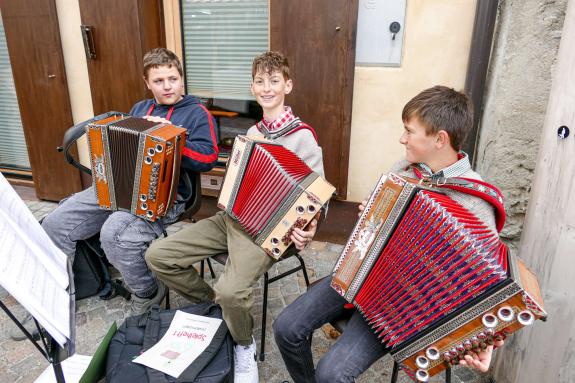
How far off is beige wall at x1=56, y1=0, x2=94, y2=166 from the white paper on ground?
8.57 ft

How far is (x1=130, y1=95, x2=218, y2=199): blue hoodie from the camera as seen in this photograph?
228cm

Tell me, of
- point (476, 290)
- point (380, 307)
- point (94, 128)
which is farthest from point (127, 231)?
point (476, 290)

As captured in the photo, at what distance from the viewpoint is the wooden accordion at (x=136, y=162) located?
6.84ft

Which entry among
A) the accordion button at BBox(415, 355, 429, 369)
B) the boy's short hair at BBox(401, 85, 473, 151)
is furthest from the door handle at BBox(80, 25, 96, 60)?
the accordion button at BBox(415, 355, 429, 369)

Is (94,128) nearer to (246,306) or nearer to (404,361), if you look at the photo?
(246,306)

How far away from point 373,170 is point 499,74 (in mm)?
1099

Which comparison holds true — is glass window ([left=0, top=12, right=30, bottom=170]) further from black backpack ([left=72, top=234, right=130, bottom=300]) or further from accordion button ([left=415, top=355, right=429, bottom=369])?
accordion button ([left=415, top=355, right=429, bottom=369])

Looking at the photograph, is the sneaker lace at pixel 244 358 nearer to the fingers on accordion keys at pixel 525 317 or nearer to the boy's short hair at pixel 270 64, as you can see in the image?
the fingers on accordion keys at pixel 525 317

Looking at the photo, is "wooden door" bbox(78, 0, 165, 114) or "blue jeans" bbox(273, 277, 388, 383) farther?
"wooden door" bbox(78, 0, 165, 114)

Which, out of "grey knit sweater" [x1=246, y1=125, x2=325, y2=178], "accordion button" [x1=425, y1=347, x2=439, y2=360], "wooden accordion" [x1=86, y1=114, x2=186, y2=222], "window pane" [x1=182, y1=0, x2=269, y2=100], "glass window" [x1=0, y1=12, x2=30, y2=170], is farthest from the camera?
"glass window" [x1=0, y1=12, x2=30, y2=170]

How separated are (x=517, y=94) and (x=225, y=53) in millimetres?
2322

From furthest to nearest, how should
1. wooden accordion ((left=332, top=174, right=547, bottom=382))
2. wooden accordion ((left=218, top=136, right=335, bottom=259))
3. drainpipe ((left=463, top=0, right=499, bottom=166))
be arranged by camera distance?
drainpipe ((left=463, top=0, right=499, bottom=166))
wooden accordion ((left=218, top=136, right=335, bottom=259))
wooden accordion ((left=332, top=174, right=547, bottom=382))

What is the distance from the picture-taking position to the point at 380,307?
4.67 ft

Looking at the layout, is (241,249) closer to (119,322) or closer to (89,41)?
(119,322)
